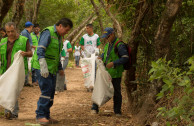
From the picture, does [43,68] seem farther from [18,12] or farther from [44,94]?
[18,12]

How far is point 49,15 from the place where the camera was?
1043 inches

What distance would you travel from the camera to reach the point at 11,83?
6.09 meters

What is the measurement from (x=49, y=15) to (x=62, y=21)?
21.2 m

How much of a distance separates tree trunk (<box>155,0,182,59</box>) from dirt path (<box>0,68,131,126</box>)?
1593mm

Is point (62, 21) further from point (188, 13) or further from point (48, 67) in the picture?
point (188, 13)

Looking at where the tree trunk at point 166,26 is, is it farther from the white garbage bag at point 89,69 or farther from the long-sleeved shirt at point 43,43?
the white garbage bag at point 89,69

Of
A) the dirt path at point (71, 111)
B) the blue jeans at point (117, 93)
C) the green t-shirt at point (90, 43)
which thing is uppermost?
the green t-shirt at point (90, 43)

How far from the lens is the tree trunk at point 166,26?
536cm

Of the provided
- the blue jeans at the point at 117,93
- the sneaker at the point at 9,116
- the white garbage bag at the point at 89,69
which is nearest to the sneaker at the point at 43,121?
the sneaker at the point at 9,116

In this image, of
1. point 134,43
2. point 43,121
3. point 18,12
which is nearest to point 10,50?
point 43,121

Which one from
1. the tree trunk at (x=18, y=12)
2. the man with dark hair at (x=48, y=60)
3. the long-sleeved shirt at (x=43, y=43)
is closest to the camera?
the long-sleeved shirt at (x=43, y=43)

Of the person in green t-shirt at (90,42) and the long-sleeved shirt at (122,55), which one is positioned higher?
the person in green t-shirt at (90,42)

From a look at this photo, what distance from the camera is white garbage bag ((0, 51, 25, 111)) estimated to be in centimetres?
603

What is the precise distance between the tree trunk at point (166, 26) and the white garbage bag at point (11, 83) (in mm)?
2698
